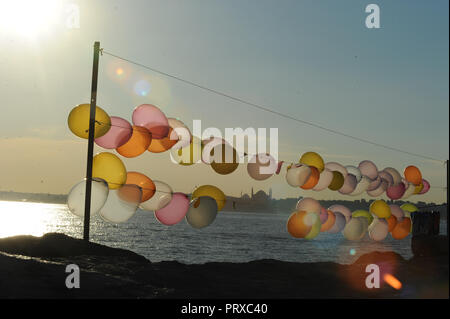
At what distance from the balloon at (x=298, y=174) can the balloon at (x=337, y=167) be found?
969mm

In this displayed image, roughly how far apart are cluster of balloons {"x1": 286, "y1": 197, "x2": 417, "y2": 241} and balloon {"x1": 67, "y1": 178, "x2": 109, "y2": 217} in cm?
400

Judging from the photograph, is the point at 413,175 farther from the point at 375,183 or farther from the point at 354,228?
the point at 354,228

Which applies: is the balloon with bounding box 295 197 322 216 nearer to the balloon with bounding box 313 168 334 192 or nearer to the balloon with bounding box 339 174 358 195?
the balloon with bounding box 313 168 334 192

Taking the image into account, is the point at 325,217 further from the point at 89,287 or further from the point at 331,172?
the point at 89,287

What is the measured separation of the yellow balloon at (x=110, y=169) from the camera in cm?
959

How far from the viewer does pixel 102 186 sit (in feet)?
31.1

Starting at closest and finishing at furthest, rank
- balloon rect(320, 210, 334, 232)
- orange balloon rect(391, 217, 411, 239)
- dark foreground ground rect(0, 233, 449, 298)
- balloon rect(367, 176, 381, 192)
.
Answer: dark foreground ground rect(0, 233, 449, 298), balloon rect(320, 210, 334, 232), balloon rect(367, 176, 381, 192), orange balloon rect(391, 217, 411, 239)

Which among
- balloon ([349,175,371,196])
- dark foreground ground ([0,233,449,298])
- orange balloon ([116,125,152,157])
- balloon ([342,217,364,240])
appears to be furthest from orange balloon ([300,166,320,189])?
orange balloon ([116,125,152,157])

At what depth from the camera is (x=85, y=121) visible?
9578 millimetres

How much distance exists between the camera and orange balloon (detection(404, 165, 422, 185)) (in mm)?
12891

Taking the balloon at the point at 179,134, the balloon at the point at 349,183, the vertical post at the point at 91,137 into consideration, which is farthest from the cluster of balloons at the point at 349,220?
the vertical post at the point at 91,137

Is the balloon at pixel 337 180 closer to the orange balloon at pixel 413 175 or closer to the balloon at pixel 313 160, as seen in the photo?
the balloon at pixel 313 160

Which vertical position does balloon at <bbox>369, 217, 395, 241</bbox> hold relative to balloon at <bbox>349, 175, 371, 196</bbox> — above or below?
below
